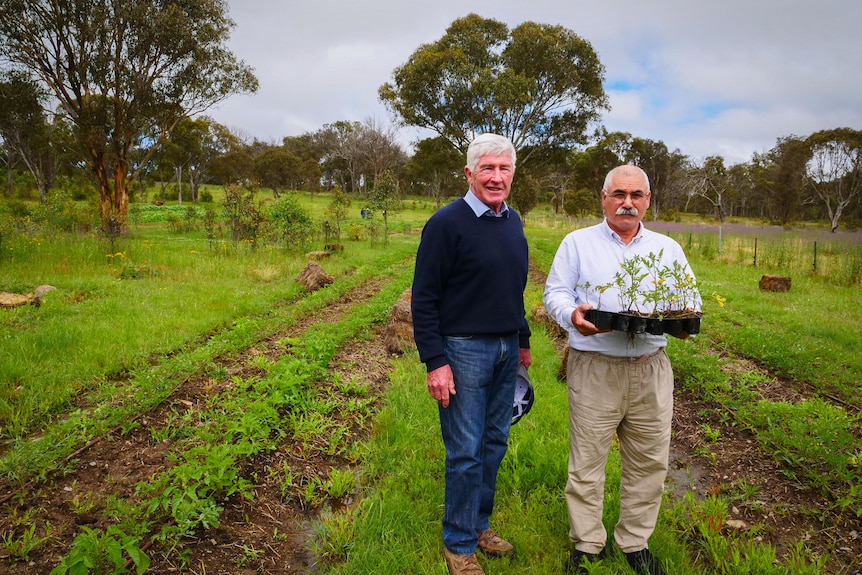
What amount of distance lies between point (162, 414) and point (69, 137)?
37.7 meters

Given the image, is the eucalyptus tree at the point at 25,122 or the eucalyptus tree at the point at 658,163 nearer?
the eucalyptus tree at the point at 25,122

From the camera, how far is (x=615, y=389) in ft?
7.73

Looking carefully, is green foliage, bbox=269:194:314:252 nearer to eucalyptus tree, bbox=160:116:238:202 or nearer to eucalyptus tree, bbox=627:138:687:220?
eucalyptus tree, bbox=160:116:238:202

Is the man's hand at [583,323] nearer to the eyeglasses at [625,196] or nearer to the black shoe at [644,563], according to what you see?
the eyeglasses at [625,196]

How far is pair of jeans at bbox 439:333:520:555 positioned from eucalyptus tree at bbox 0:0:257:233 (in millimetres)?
15908

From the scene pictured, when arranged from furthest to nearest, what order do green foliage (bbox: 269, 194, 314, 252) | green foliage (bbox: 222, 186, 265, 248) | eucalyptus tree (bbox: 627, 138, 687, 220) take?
eucalyptus tree (bbox: 627, 138, 687, 220) < green foliage (bbox: 269, 194, 314, 252) < green foliage (bbox: 222, 186, 265, 248)

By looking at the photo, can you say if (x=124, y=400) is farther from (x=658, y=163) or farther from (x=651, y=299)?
(x=658, y=163)

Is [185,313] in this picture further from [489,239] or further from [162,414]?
[489,239]

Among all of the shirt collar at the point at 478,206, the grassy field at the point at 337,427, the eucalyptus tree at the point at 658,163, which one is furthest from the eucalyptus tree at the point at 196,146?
the eucalyptus tree at the point at 658,163

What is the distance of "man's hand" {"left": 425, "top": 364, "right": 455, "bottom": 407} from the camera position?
7.58 ft

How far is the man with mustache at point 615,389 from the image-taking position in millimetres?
2352

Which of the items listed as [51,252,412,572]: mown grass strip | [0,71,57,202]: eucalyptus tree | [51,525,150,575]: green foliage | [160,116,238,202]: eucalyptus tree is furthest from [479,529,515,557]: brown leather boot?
[160,116,238,202]: eucalyptus tree

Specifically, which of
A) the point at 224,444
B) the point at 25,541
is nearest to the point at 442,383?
the point at 224,444

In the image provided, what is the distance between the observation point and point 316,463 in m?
3.71
